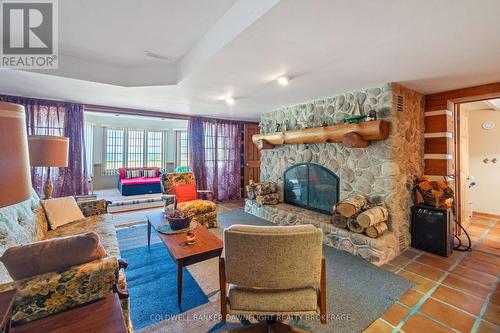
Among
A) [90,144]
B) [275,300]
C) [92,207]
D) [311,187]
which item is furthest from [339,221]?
[90,144]

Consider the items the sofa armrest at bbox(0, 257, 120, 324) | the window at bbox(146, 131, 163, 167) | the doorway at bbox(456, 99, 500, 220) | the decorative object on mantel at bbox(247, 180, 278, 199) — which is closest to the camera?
the sofa armrest at bbox(0, 257, 120, 324)

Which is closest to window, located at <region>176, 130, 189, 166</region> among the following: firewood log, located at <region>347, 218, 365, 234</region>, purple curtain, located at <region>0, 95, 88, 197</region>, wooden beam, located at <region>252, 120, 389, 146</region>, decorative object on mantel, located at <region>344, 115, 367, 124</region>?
purple curtain, located at <region>0, 95, 88, 197</region>

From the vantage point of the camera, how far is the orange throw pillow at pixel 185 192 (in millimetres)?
3977

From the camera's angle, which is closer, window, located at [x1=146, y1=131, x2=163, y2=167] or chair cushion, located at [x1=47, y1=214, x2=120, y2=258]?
chair cushion, located at [x1=47, y1=214, x2=120, y2=258]

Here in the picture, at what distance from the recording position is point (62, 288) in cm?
116

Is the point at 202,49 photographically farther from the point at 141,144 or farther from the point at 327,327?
the point at 141,144

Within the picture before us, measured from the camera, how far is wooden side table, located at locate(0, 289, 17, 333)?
2.81ft

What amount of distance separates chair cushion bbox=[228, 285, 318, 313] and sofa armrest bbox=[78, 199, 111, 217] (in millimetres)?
2681

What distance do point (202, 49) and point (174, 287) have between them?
7.97 ft

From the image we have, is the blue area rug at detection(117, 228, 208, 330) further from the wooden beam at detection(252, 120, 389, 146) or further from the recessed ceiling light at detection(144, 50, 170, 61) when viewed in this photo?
the wooden beam at detection(252, 120, 389, 146)

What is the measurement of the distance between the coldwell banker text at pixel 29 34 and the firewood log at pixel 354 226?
12.2 feet

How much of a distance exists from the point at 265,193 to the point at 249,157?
2.11m

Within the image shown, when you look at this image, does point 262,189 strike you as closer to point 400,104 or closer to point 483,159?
point 400,104

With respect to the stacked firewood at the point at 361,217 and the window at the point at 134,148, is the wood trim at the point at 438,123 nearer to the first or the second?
the stacked firewood at the point at 361,217
